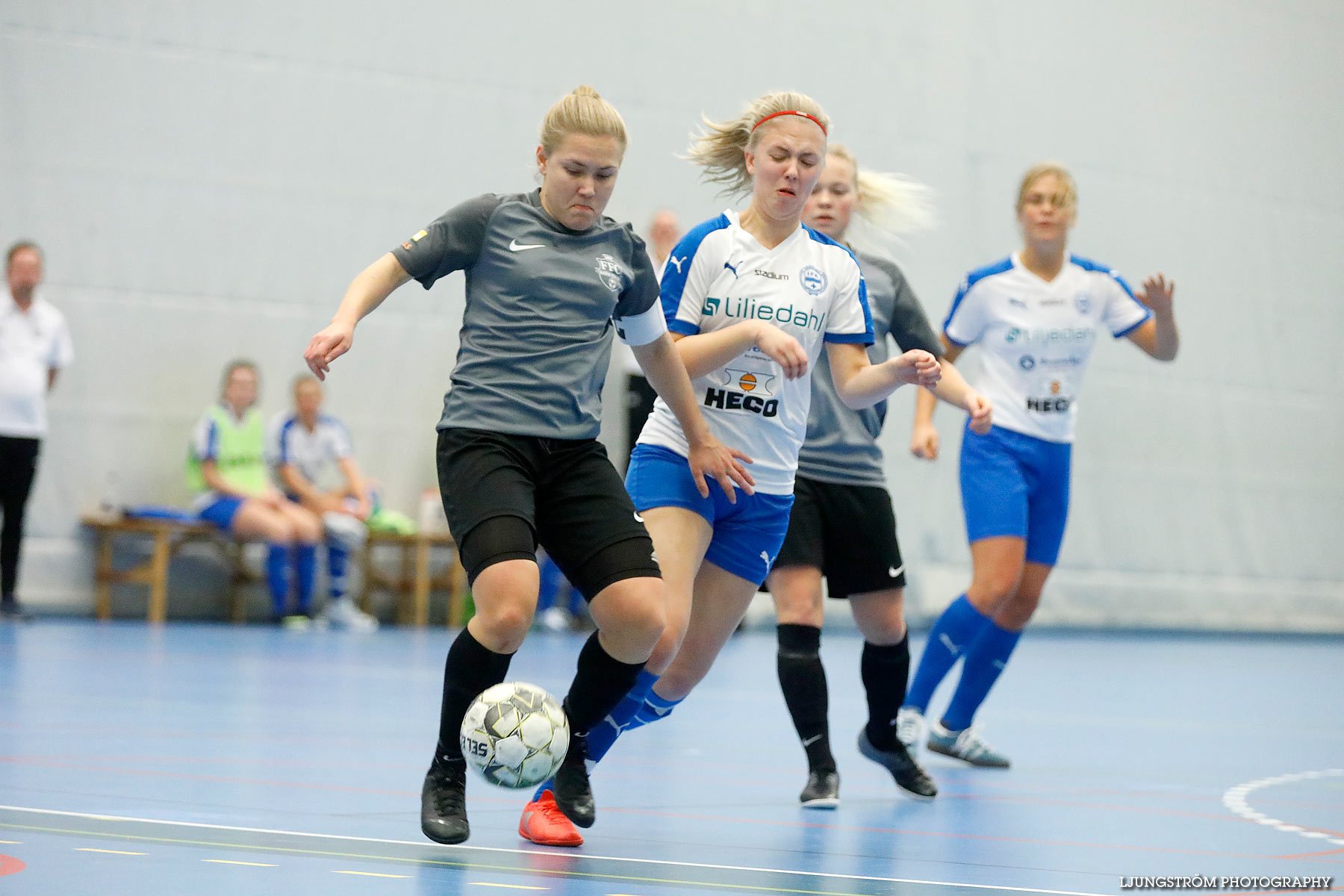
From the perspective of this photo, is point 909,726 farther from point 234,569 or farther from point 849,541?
point 234,569

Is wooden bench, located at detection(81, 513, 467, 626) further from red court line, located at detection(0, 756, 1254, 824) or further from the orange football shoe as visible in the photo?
the orange football shoe

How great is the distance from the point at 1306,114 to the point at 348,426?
986cm

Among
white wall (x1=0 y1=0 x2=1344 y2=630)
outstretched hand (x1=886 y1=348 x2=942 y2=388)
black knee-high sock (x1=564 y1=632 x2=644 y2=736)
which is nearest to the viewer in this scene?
black knee-high sock (x1=564 y1=632 x2=644 y2=736)

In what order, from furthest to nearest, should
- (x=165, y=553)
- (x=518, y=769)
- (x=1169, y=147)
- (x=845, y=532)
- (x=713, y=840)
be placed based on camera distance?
(x=1169, y=147)
(x=165, y=553)
(x=845, y=532)
(x=713, y=840)
(x=518, y=769)

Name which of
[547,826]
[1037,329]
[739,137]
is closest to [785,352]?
[739,137]

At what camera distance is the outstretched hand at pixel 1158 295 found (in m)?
5.36

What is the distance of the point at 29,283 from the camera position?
971 cm

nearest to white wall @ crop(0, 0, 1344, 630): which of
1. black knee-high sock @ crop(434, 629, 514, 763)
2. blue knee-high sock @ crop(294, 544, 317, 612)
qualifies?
blue knee-high sock @ crop(294, 544, 317, 612)

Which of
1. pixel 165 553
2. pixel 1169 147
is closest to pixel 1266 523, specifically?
pixel 1169 147

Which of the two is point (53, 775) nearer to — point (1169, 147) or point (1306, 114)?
point (1169, 147)

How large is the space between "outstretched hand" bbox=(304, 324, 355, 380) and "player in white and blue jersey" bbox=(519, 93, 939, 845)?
91 centimetres

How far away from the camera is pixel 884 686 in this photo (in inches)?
187

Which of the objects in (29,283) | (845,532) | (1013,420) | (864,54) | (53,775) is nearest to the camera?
(53,775)

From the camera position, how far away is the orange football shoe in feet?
11.4
